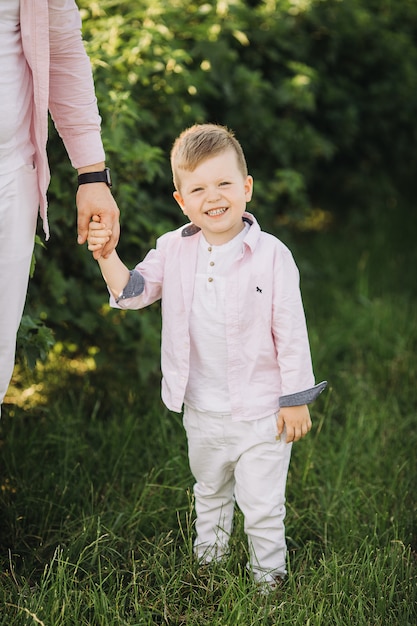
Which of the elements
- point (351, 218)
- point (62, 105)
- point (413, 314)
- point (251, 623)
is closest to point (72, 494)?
point (251, 623)

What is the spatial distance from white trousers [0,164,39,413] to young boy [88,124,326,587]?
21 centimetres

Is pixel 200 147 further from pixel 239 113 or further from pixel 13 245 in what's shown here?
pixel 239 113

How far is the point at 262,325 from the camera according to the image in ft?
7.95

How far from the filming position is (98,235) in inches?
92.0

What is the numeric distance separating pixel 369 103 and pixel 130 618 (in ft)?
16.4

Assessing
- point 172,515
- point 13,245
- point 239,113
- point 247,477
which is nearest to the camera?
point 13,245

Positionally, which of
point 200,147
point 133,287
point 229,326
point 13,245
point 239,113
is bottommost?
point 229,326

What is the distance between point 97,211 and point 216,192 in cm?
34

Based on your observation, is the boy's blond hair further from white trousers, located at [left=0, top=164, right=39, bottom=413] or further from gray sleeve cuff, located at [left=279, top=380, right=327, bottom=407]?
gray sleeve cuff, located at [left=279, top=380, right=327, bottom=407]

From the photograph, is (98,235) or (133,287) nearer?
(98,235)

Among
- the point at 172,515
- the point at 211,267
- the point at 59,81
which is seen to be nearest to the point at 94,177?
the point at 59,81

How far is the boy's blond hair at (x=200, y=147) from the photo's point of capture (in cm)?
235

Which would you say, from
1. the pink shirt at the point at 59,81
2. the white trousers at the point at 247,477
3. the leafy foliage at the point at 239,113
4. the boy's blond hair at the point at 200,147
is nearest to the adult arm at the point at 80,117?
the pink shirt at the point at 59,81

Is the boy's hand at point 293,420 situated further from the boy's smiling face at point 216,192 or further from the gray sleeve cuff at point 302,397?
the boy's smiling face at point 216,192
